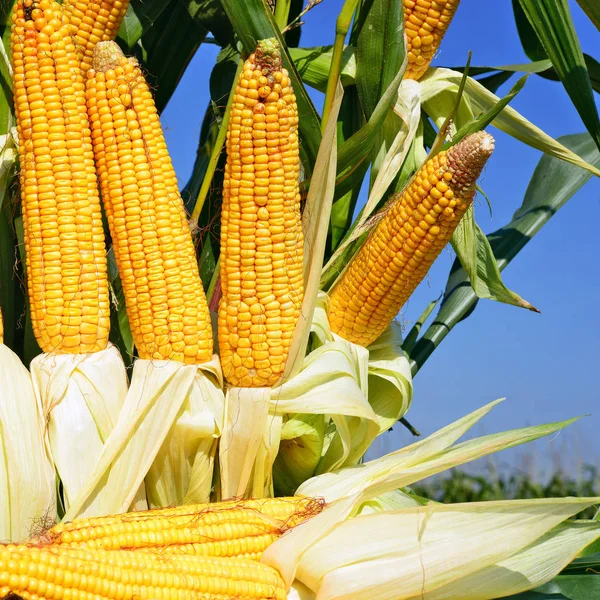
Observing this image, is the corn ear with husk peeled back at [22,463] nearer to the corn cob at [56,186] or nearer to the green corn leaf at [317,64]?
the corn cob at [56,186]

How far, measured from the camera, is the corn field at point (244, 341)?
1484mm

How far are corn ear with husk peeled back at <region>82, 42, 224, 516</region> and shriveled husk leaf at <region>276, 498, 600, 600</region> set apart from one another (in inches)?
15.7

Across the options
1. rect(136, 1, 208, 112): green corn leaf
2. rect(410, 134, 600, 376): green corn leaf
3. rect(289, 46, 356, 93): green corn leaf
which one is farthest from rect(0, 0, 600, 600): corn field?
rect(410, 134, 600, 376): green corn leaf

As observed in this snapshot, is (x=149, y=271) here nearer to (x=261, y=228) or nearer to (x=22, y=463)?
(x=261, y=228)

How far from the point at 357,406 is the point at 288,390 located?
0.54 ft

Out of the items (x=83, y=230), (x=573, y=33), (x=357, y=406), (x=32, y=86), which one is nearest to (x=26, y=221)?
(x=83, y=230)

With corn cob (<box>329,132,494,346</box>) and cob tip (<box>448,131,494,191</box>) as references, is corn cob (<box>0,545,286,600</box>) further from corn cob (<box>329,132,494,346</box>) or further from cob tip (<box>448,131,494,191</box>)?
cob tip (<box>448,131,494,191</box>)

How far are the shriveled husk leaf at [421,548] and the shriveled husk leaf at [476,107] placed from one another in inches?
44.1

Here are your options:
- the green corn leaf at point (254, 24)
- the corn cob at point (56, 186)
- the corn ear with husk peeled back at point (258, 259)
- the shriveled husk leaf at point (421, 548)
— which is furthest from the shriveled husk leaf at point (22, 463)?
the green corn leaf at point (254, 24)

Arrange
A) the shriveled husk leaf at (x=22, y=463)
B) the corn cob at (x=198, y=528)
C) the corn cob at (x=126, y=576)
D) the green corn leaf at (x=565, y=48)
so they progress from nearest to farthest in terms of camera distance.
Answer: the corn cob at (x=126, y=576) → the corn cob at (x=198, y=528) → the shriveled husk leaf at (x=22, y=463) → the green corn leaf at (x=565, y=48)

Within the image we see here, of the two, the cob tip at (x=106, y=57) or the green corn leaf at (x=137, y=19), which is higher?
the green corn leaf at (x=137, y=19)

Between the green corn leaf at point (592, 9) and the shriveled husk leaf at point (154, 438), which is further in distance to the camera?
the green corn leaf at point (592, 9)

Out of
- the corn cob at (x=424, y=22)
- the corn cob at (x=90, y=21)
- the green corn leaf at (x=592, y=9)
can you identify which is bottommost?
the corn cob at (x=90, y=21)

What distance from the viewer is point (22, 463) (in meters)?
1.65
